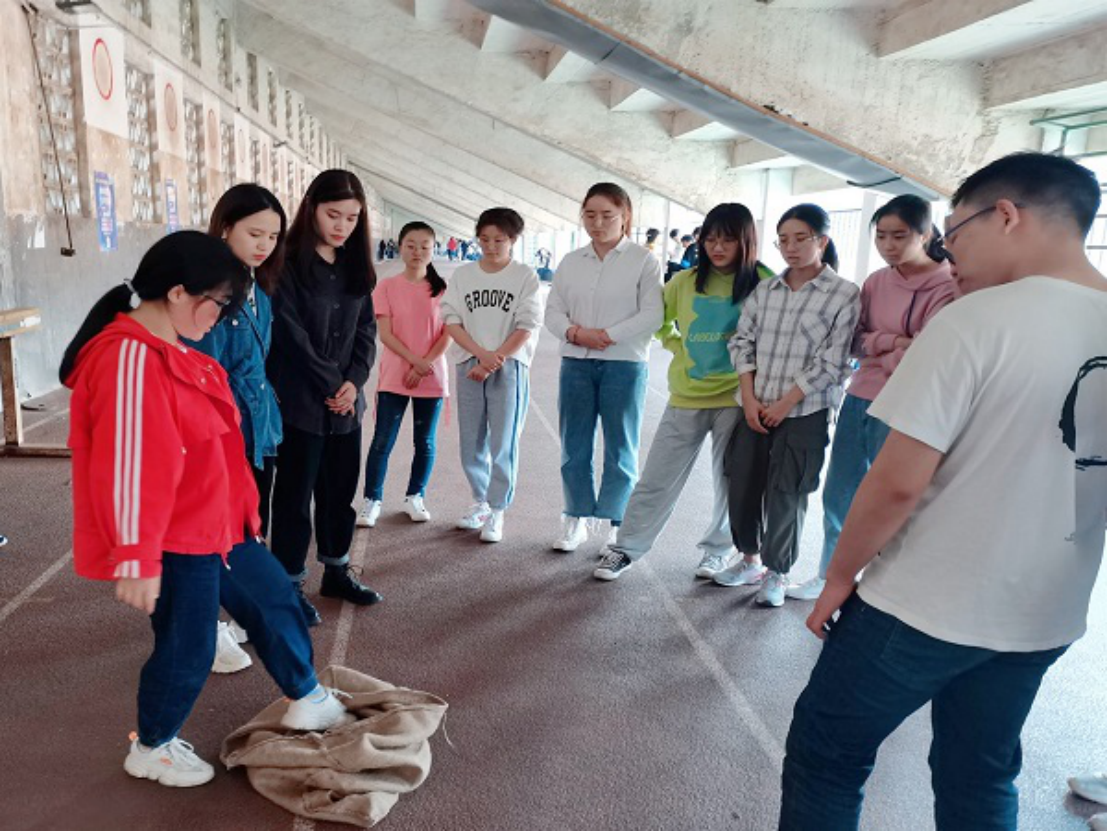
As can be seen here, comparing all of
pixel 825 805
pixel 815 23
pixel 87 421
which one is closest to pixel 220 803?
pixel 87 421

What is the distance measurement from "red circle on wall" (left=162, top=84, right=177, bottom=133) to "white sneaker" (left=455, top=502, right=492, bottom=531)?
838cm

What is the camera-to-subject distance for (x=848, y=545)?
5.35ft

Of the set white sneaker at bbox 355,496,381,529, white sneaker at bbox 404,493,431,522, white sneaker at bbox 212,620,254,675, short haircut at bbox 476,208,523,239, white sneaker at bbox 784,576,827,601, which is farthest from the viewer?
white sneaker at bbox 404,493,431,522

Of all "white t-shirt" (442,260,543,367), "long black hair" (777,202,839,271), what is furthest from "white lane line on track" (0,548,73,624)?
"long black hair" (777,202,839,271)

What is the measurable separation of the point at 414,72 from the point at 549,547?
668 centimetres

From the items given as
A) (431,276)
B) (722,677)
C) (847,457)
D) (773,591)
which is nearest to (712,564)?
(773,591)

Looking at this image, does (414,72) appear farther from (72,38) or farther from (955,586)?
(955,586)

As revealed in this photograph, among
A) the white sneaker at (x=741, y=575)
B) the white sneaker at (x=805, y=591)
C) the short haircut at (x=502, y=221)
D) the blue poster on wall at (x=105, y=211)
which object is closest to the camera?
the white sneaker at (x=805, y=591)

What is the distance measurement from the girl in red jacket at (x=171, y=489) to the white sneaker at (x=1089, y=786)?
2.45 meters

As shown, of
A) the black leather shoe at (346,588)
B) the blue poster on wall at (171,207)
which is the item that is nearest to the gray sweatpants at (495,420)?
the black leather shoe at (346,588)

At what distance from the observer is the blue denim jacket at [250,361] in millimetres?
2631

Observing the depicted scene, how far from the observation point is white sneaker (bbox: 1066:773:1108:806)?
2.46 m

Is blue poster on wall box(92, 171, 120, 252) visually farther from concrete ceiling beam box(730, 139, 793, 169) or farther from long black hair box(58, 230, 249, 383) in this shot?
concrete ceiling beam box(730, 139, 793, 169)

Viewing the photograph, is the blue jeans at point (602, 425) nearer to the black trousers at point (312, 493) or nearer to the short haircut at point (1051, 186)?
the black trousers at point (312, 493)
